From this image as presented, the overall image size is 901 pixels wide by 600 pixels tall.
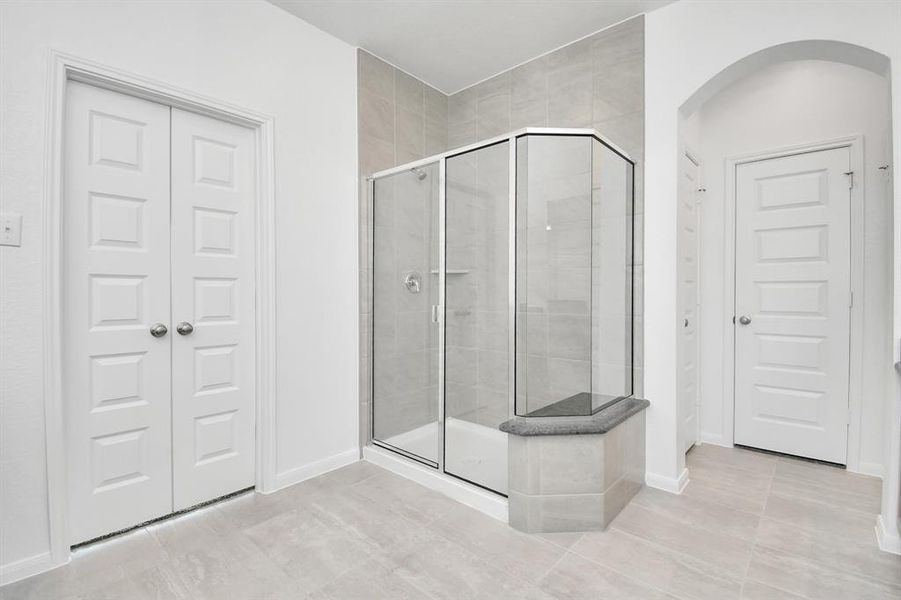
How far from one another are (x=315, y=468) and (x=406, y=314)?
1.08 m

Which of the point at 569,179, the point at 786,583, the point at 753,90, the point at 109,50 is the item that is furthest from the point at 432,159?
the point at 786,583

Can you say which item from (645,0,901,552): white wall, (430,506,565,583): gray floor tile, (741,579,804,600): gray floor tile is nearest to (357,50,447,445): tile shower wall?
(430,506,565,583): gray floor tile

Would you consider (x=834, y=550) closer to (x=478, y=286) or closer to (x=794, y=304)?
(x=794, y=304)

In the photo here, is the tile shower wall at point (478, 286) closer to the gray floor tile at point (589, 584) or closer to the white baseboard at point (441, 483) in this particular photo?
the white baseboard at point (441, 483)

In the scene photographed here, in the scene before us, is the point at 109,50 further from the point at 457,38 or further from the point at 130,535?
the point at 130,535

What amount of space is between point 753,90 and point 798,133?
432mm

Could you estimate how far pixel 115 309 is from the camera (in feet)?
6.54

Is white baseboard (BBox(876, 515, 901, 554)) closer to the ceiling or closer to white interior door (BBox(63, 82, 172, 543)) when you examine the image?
the ceiling

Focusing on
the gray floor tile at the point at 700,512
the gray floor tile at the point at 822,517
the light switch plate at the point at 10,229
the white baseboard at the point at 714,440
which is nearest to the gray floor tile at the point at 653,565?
the gray floor tile at the point at 700,512

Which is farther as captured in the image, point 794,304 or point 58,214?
point 794,304

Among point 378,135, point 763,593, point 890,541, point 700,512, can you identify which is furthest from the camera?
point 378,135

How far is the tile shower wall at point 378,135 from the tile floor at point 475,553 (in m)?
0.76

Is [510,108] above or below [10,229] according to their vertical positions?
above

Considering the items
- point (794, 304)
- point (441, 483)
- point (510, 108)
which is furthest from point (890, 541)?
point (510, 108)
